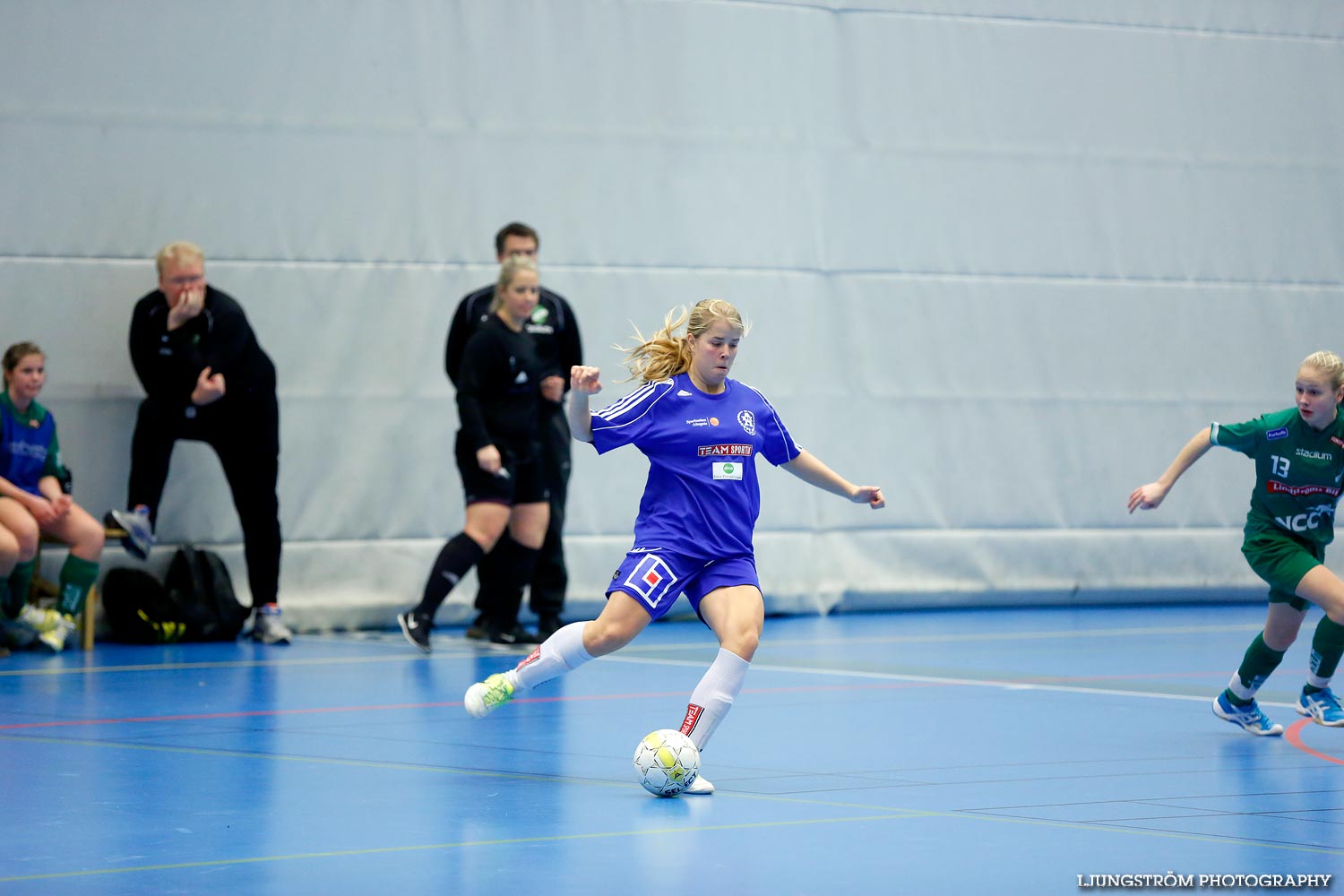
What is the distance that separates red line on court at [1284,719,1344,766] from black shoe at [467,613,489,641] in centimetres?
489

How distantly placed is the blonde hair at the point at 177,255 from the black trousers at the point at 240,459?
0.84 meters

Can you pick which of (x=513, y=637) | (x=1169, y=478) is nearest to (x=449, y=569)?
(x=513, y=637)

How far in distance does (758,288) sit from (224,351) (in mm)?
3892

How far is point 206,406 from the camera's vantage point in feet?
34.6

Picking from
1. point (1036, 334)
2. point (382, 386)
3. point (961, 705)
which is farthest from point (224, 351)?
point (1036, 334)

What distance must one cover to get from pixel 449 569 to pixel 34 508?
225 cm

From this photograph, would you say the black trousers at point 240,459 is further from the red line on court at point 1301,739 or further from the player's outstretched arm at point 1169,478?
the red line on court at point 1301,739

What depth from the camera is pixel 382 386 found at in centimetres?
1158

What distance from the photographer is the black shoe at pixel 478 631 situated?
10566 mm

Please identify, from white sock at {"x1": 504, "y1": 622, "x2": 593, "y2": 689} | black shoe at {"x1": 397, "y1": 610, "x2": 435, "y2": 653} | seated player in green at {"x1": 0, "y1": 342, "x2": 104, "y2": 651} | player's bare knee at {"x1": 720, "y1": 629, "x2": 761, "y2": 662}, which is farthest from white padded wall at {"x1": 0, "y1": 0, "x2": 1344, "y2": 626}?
player's bare knee at {"x1": 720, "y1": 629, "x2": 761, "y2": 662}

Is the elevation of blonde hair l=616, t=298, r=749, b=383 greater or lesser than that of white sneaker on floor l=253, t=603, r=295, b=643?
greater

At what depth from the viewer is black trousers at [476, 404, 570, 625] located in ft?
33.5

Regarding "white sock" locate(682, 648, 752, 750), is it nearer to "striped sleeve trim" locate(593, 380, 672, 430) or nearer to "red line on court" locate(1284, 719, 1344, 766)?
"striped sleeve trim" locate(593, 380, 672, 430)

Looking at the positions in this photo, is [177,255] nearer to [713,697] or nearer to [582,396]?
[582,396]
